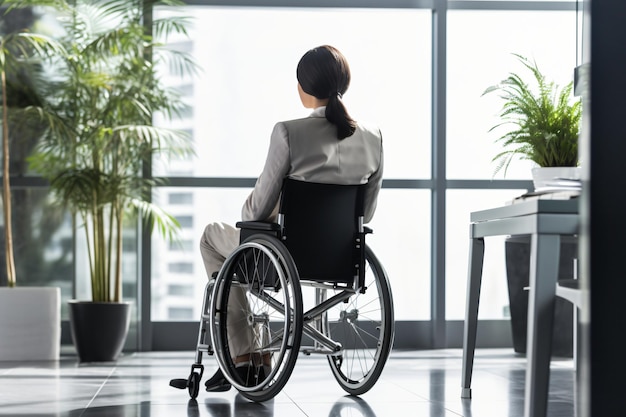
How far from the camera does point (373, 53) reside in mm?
5223

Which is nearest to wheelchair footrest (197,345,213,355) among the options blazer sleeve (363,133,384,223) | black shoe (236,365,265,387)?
black shoe (236,365,265,387)

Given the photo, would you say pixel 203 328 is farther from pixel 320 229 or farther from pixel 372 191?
pixel 372 191

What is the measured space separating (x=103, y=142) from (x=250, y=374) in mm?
1926

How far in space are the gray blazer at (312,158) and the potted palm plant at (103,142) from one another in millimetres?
1716

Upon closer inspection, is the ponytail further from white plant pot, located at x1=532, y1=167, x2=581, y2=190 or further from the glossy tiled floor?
the glossy tiled floor

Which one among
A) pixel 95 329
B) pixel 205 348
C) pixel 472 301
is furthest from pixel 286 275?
pixel 95 329

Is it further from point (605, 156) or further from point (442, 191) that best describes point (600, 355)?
point (442, 191)

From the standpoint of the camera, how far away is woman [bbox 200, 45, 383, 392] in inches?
105

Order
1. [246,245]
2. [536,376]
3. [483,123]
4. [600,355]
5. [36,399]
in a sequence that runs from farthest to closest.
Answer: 1. [483,123]
2. [36,399]
3. [246,245]
4. [536,376]
5. [600,355]

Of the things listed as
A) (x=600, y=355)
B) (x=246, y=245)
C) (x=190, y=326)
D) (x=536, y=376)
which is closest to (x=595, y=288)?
(x=600, y=355)

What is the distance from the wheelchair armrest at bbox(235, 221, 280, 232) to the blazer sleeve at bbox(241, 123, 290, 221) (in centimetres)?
8

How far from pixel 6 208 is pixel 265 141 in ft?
5.15

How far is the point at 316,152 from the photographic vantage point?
2680 millimetres

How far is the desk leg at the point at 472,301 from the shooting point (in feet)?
9.27
